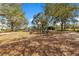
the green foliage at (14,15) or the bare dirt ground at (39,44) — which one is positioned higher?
the green foliage at (14,15)

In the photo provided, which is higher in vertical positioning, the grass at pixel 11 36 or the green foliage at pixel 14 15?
the green foliage at pixel 14 15

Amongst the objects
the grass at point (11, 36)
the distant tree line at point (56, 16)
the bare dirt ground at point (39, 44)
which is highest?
the distant tree line at point (56, 16)

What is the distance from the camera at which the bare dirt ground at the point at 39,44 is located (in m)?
2.50

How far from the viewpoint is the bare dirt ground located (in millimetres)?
2500

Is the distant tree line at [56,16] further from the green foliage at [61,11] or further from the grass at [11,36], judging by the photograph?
the grass at [11,36]

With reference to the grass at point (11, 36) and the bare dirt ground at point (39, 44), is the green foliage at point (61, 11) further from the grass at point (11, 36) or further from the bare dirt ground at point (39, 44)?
the grass at point (11, 36)

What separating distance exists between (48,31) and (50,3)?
299 millimetres

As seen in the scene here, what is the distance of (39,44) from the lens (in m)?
2.52

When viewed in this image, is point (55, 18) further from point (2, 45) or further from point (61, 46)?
point (2, 45)

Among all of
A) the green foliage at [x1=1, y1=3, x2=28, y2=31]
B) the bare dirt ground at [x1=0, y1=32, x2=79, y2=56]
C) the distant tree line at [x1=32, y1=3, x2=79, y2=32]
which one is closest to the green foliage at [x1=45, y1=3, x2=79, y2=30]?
the distant tree line at [x1=32, y1=3, x2=79, y2=32]

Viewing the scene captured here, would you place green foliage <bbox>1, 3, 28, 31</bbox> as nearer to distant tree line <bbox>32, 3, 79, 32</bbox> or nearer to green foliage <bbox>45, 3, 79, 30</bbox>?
distant tree line <bbox>32, 3, 79, 32</bbox>

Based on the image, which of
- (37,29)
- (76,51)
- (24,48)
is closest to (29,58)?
(24,48)

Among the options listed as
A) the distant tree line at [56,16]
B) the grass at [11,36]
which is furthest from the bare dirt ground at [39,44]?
the distant tree line at [56,16]

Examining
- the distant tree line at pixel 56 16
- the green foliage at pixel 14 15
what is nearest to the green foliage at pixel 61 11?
the distant tree line at pixel 56 16
